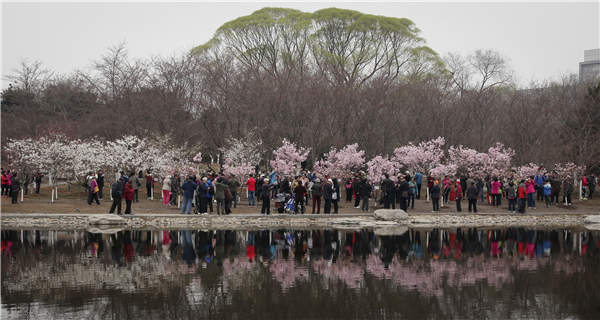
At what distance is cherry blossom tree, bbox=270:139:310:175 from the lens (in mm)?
35562

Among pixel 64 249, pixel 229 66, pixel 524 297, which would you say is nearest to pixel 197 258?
pixel 64 249

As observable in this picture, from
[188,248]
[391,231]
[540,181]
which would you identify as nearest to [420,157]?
[540,181]

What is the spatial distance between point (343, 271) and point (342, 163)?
20.9 metres

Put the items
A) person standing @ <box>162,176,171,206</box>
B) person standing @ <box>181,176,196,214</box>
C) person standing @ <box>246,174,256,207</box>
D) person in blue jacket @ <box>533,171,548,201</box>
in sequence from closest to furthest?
person standing @ <box>181,176,196,214</box>
person standing @ <box>246,174,256,207</box>
person standing @ <box>162,176,171,206</box>
person in blue jacket @ <box>533,171,548,201</box>

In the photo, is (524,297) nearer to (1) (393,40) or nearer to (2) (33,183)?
(2) (33,183)

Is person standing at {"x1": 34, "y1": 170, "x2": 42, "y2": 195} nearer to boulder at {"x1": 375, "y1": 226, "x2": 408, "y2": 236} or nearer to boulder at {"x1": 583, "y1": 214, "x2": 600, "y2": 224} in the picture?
boulder at {"x1": 375, "y1": 226, "x2": 408, "y2": 236}

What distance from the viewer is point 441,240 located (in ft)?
70.9

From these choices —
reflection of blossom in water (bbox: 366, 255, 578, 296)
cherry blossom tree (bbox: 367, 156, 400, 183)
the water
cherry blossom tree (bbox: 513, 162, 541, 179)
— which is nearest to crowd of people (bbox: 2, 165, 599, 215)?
cherry blossom tree (bbox: 367, 156, 400, 183)

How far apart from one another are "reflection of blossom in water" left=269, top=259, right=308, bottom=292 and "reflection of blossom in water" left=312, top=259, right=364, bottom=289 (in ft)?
1.49

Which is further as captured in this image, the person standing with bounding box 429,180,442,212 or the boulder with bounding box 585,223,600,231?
the person standing with bounding box 429,180,442,212

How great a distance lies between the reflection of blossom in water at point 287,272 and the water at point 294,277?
2 centimetres

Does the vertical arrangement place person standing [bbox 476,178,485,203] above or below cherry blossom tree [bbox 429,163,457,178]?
below

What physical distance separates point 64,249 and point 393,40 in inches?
1857

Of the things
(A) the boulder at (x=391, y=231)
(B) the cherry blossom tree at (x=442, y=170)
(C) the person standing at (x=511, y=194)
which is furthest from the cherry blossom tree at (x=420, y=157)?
(A) the boulder at (x=391, y=231)
